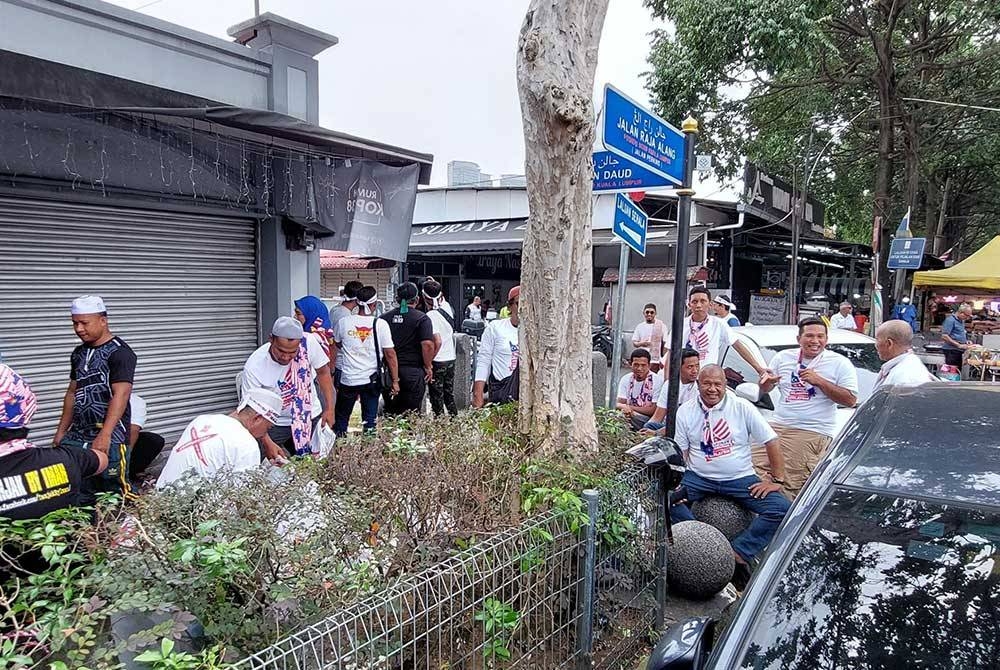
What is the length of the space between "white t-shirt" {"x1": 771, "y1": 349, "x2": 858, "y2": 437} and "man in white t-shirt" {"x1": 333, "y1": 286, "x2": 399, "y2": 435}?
3563 mm

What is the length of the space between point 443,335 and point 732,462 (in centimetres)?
380

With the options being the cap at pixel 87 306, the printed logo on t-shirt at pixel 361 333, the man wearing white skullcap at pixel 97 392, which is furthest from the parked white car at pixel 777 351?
the cap at pixel 87 306

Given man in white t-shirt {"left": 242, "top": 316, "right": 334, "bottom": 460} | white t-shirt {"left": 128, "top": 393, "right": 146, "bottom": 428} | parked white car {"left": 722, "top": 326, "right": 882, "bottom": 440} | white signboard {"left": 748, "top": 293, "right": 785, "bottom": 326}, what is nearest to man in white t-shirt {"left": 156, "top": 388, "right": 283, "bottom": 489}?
man in white t-shirt {"left": 242, "top": 316, "right": 334, "bottom": 460}

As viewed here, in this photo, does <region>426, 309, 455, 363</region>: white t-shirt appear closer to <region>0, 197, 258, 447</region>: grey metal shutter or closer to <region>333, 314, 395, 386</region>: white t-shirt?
<region>333, 314, 395, 386</region>: white t-shirt

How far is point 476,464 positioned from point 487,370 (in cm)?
385

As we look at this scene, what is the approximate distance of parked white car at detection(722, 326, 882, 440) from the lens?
6.71 meters

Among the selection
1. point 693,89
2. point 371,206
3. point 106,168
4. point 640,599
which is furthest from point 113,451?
point 693,89

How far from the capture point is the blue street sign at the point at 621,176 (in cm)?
422

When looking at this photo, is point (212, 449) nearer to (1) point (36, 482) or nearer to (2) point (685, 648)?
(1) point (36, 482)

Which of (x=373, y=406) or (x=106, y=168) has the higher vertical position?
(x=106, y=168)

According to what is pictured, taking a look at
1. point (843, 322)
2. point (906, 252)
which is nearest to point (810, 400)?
point (843, 322)

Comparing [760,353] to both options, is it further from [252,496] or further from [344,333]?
[252,496]

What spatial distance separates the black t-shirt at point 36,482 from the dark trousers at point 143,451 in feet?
7.47

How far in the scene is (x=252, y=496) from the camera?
2256 millimetres
